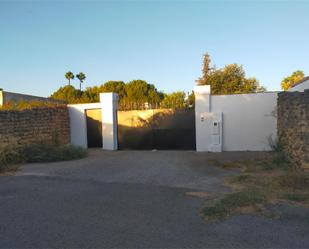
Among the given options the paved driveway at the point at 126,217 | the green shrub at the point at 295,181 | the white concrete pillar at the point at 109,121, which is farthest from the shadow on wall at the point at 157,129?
the green shrub at the point at 295,181

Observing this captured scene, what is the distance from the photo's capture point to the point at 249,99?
1145 cm

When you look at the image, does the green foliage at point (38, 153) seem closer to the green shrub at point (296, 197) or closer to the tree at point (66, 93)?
the green shrub at point (296, 197)

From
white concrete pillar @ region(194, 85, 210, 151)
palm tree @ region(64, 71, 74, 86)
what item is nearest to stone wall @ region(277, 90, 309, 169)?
white concrete pillar @ region(194, 85, 210, 151)

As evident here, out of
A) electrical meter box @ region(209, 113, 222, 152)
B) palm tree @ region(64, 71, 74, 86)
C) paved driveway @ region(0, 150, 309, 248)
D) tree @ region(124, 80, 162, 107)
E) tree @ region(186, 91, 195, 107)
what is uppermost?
palm tree @ region(64, 71, 74, 86)

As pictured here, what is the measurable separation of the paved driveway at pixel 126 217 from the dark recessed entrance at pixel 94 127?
21.9 feet

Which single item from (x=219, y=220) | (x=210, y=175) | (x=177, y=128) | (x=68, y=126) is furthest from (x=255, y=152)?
(x=68, y=126)

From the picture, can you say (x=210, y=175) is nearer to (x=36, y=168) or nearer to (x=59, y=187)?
(x=59, y=187)

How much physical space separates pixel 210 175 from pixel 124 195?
2.75 metres

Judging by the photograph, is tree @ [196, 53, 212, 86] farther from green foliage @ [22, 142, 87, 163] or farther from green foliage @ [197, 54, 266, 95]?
green foliage @ [22, 142, 87, 163]

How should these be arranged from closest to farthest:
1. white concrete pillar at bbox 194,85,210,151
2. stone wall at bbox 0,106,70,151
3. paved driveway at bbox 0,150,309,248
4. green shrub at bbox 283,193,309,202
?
paved driveway at bbox 0,150,309,248 < green shrub at bbox 283,193,309,202 < stone wall at bbox 0,106,70,151 < white concrete pillar at bbox 194,85,210,151

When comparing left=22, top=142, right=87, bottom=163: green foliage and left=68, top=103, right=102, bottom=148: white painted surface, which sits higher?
left=68, top=103, right=102, bottom=148: white painted surface

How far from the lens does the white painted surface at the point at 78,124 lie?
1397 centimetres

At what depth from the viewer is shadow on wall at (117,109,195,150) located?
1235 cm

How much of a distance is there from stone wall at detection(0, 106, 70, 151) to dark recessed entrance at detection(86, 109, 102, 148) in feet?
3.67
